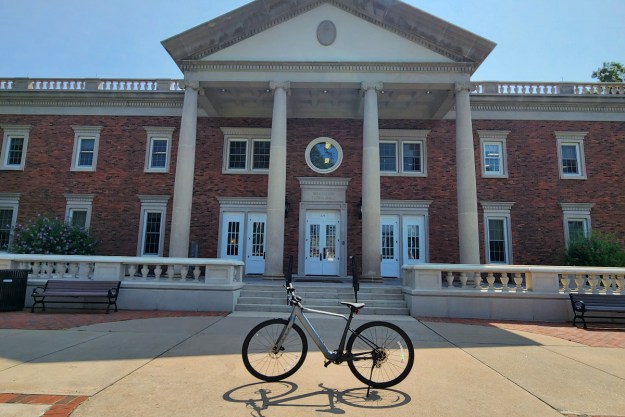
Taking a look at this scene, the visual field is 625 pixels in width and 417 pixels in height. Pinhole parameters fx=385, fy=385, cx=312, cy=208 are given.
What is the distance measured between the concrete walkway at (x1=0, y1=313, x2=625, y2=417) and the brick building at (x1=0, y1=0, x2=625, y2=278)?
10511 mm

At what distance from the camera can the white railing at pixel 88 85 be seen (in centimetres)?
1916

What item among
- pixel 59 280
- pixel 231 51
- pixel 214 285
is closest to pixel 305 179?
pixel 231 51

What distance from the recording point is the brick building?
1788 centimetres

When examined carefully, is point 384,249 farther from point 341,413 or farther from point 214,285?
point 341,413

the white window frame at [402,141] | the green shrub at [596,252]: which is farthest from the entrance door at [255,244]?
the green shrub at [596,252]

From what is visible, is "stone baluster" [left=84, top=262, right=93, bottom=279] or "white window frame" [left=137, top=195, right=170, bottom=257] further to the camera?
"white window frame" [left=137, top=195, right=170, bottom=257]

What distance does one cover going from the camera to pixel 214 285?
1109 cm

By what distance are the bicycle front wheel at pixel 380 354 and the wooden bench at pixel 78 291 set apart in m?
7.94

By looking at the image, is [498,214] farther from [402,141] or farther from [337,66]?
[337,66]

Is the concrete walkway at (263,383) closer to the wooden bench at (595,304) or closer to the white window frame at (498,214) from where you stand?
the wooden bench at (595,304)

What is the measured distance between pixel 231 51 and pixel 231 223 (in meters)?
7.60

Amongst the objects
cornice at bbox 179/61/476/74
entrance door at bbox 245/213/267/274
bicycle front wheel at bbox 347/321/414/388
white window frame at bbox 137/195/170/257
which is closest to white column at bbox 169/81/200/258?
cornice at bbox 179/61/476/74

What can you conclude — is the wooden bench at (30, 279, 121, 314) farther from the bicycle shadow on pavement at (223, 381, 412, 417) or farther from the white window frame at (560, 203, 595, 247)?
the white window frame at (560, 203, 595, 247)

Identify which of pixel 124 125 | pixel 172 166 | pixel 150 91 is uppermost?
pixel 150 91
